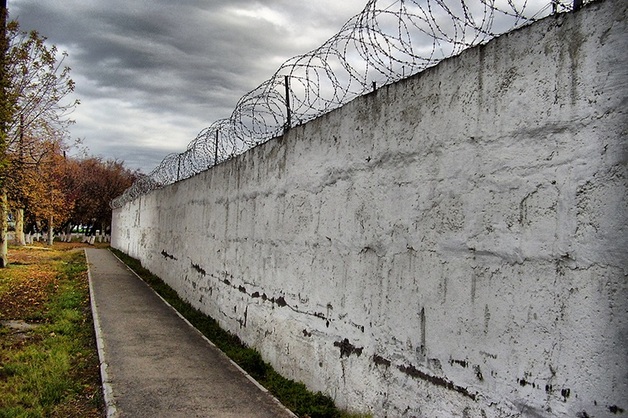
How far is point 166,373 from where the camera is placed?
571cm

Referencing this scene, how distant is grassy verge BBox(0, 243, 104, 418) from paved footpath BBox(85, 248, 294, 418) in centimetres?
22

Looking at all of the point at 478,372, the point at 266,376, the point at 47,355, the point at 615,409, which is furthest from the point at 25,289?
the point at 615,409

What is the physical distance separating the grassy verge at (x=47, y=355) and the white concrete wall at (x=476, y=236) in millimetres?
2100

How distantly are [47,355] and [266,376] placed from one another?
111 inches

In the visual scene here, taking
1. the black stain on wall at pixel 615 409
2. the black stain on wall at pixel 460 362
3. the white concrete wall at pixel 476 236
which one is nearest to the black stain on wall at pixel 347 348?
the white concrete wall at pixel 476 236

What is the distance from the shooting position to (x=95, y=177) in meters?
48.1

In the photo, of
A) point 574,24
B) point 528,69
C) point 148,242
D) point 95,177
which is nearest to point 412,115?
point 528,69

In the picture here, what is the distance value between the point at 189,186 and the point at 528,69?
8.92 m

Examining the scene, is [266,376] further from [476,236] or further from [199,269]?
[199,269]

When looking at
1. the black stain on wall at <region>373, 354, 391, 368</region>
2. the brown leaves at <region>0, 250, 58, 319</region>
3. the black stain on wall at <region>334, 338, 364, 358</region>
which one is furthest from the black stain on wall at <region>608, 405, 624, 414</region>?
the brown leaves at <region>0, 250, 58, 319</region>

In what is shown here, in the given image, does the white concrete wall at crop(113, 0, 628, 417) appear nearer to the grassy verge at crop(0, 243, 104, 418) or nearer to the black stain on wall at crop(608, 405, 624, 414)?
the black stain on wall at crop(608, 405, 624, 414)

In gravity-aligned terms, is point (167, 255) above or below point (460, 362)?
above

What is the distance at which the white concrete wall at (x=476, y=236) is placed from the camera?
244 cm

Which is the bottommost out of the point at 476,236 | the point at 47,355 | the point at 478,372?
the point at 47,355
